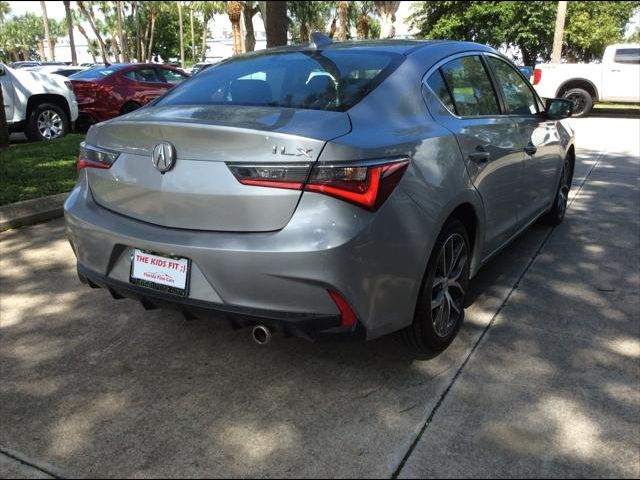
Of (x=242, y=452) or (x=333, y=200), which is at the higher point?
(x=333, y=200)

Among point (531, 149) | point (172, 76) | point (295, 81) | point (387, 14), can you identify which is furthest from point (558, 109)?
point (387, 14)

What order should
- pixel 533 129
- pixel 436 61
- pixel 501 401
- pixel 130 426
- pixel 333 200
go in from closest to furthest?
pixel 333 200 → pixel 130 426 → pixel 501 401 → pixel 436 61 → pixel 533 129

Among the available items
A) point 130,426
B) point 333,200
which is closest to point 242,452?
point 130,426

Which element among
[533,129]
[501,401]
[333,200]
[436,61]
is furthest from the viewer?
[533,129]

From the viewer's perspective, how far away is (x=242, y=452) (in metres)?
2.37

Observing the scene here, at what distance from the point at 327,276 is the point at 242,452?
78cm

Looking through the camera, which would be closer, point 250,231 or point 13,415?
point 250,231

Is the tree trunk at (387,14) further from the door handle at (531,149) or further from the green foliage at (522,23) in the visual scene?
the door handle at (531,149)

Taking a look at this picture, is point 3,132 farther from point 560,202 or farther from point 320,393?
point 320,393

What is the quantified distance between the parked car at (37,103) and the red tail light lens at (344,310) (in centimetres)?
912

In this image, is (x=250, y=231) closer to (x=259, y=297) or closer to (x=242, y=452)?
(x=259, y=297)

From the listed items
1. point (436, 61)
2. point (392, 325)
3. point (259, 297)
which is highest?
point (436, 61)

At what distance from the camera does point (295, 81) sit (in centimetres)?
306

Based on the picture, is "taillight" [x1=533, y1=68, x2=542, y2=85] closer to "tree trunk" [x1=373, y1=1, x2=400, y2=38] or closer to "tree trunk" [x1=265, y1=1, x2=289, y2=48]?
"tree trunk" [x1=265, y1=1, x2=289, y2=48]
